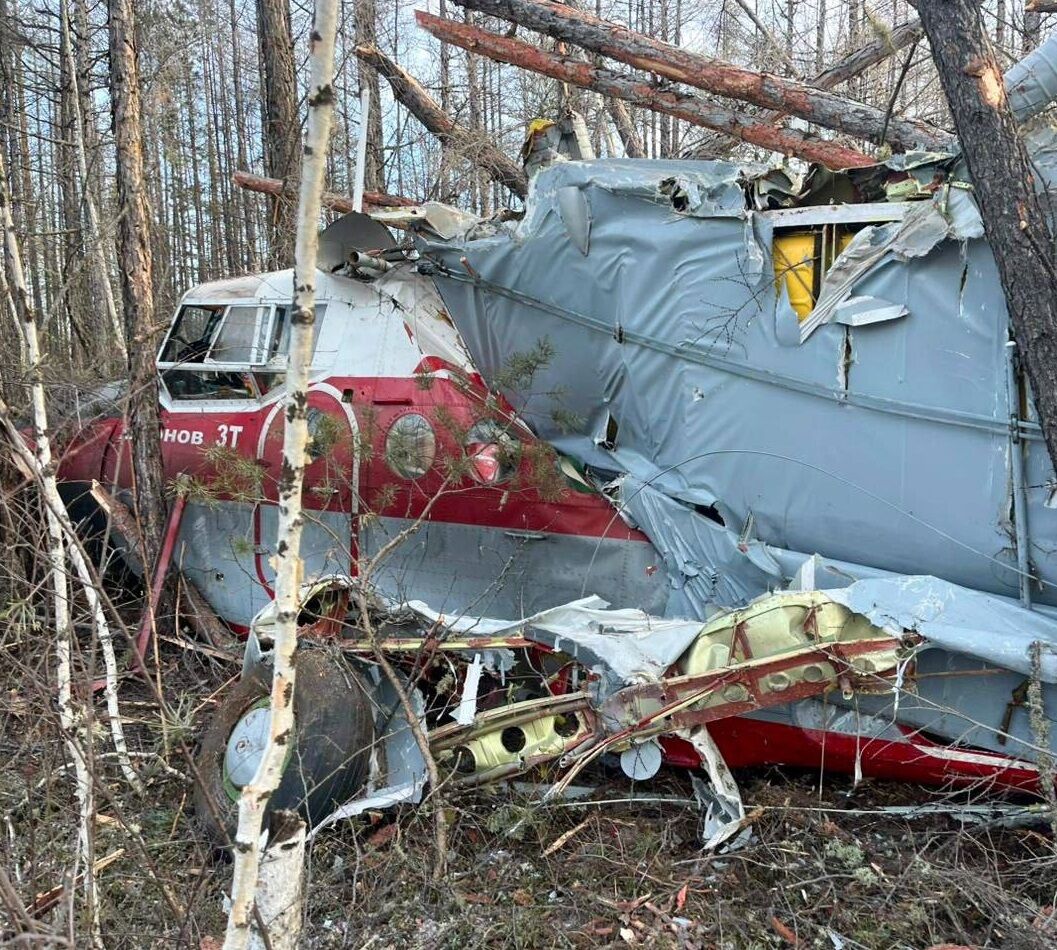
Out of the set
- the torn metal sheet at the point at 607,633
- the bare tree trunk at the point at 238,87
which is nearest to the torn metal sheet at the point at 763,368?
the torn metal sheet at the point at 607,633

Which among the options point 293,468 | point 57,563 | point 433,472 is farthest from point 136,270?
point 293,468

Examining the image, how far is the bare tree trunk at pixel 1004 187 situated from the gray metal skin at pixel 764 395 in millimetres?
213

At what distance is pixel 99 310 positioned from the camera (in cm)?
1362

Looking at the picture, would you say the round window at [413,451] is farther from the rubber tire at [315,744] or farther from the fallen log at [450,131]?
the fallen log at [450,131]

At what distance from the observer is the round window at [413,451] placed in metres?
5.24

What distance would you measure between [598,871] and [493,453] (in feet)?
Answer: 8.02

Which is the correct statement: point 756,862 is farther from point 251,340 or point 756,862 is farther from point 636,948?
point 251,340

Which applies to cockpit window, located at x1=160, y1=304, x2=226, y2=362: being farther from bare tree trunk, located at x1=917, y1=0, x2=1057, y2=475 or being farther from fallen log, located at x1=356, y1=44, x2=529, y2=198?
bare tree trunk, located at x1=917, y1=0, x2=1057, y2=475

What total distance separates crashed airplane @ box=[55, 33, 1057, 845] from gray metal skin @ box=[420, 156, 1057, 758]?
15 millimetres

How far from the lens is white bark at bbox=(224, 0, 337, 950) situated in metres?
1.82

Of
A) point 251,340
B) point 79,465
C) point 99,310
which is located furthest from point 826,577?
point 99,310

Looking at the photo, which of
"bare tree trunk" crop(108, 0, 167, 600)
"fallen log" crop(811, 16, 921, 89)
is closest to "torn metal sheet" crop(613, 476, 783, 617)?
"bare tree trunk" crop(108, 0, 167, 600)

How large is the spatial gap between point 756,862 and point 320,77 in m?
3.43

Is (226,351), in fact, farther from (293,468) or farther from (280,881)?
(280,881)
